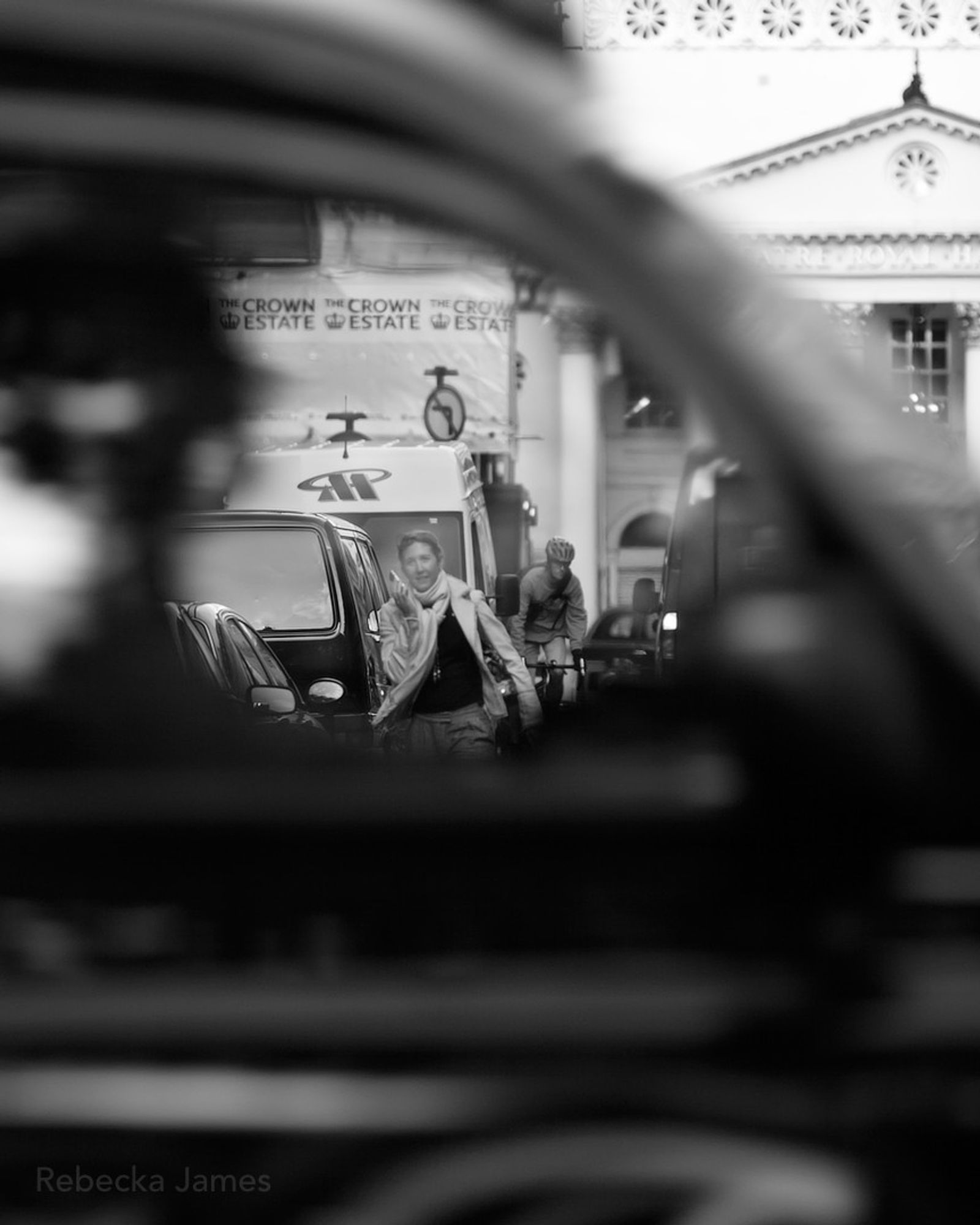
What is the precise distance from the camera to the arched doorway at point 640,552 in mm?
1805

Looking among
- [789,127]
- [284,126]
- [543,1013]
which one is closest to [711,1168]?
[543,1013]

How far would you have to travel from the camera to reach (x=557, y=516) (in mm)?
1946

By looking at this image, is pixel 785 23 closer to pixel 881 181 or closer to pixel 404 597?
pixel 881 181

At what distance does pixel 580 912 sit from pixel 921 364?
11.6 m

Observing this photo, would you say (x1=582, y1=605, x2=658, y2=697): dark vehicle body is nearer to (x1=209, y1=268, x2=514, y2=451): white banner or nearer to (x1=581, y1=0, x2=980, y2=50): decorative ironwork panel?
(x1=209, y1=268, x2=514, y2=451): white banner

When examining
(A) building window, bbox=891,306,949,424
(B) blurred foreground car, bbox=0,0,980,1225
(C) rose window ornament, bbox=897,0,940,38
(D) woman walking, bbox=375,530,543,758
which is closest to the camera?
(B) blurred foreground car, bbox=0,0,980,1225

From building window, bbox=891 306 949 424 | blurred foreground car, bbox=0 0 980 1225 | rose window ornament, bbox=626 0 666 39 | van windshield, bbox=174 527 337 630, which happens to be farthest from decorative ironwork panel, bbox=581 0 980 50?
blurred foreground car, bbox=0 0 980 1225

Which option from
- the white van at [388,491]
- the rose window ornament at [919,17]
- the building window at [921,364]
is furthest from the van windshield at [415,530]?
the rose window ornament at [919,17]

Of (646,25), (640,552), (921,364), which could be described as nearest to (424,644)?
(640,552)

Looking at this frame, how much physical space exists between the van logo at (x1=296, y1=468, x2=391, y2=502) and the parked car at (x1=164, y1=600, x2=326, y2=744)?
15 cm

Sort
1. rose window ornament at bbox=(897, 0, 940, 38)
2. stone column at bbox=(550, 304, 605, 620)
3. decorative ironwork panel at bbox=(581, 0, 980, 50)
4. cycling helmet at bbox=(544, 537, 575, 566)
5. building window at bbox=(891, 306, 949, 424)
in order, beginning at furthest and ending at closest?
decorative ironwork panel at bbox=(581, 0, 980, 50), rose window ornament at bbox=(897, 0, 940, 38), building window at bbox=(891, 306, 949, 424), cycling helmet at bbox=(544, 537, 575, 566), stone column at bbox=(550, 304, 605, 620)

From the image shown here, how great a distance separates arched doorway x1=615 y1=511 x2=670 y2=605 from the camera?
1805 millimetres

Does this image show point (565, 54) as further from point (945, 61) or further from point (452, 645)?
point (945, 61)

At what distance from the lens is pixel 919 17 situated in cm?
6300
